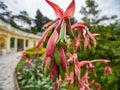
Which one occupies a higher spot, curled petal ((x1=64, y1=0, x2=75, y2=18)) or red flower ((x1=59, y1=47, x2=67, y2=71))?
curled petal ((x1=64, y1=0, x2=75, y2=18))

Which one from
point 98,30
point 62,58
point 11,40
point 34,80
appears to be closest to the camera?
point 62,58

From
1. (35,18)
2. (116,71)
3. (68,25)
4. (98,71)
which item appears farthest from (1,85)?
(68,25)

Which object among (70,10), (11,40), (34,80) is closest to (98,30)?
(34,80)

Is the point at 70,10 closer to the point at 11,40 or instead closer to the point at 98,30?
the point at 98,30

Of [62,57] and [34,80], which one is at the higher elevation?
[62,57]

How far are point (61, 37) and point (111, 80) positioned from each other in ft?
3.60

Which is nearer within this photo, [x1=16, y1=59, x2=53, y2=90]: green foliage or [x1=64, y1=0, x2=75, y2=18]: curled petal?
[x1=64, y1=0, x2=75, y2=18]: curled petal

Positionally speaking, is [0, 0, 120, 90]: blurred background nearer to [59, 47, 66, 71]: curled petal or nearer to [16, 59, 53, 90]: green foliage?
[16, 59, 53, 90]: green foliage

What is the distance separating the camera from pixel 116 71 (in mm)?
1327

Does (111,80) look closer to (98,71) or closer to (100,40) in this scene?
(98,71)

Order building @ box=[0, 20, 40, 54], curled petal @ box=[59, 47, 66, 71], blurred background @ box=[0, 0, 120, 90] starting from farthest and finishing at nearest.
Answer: building @ box=[0, 20, 40, 54], blurred background @ box=[0, 0, 120, 90], curled petal @ box=[59, 47, 66, 71]

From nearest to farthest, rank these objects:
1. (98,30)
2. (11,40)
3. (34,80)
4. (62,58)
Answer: (62,58), (34,80), (98,30), (11,40)

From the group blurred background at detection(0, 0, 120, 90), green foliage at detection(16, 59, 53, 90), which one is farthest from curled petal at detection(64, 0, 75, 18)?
green foliage at detection(16, 59, 53, 90)

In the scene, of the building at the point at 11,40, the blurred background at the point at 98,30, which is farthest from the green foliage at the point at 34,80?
the building at the point at 11,40
